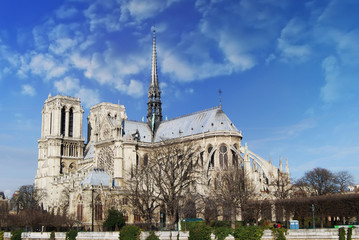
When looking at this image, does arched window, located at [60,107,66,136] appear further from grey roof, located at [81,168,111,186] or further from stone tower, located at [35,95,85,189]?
grey roof, located at [81,168,111,186]

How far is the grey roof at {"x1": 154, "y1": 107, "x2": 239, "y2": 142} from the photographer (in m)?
65.5

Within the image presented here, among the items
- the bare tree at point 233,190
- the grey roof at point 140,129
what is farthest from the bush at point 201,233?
the grey roof at point 140,129

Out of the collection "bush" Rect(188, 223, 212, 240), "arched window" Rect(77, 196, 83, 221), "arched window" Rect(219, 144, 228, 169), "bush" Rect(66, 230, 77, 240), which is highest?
"arched window" Rect(219, 144, 228, 169)

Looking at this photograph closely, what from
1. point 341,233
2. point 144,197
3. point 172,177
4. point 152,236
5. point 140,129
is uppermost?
point 140,129

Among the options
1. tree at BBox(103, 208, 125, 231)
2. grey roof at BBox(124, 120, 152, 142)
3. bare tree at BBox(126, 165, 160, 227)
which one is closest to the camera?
tree at BBox(103, 208, 125, 231)

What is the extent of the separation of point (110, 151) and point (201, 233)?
37.8m

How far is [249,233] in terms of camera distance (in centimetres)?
3450

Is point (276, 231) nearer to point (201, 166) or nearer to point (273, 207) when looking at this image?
point (273, 207)

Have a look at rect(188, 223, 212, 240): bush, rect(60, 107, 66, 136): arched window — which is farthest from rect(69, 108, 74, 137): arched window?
rect(188, 223, 212, 240): bush

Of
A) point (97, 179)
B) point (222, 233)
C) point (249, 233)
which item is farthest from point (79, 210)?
point (249, 233)

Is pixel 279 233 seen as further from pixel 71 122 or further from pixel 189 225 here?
pixel 71 122

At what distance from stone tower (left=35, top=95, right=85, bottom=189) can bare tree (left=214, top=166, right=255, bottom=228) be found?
4080 centimetres

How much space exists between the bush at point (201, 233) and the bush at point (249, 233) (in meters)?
2.38

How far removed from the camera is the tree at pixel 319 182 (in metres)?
62.7
